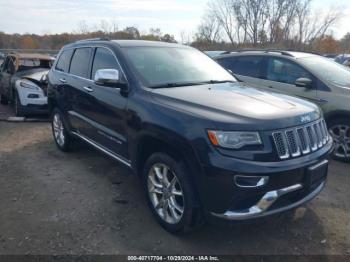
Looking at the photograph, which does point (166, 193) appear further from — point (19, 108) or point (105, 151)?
point (19, 108)

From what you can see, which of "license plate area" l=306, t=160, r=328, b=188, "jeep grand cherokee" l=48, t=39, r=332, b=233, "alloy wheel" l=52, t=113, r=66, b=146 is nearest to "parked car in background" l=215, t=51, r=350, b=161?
"jeep grand cherokee" l=48, t=39, r=332, b=233

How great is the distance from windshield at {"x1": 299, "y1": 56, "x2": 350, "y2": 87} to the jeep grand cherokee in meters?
2.20

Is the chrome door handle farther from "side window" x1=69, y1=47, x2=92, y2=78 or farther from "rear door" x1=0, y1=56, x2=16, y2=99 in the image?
"rear door" x1=0, y1=56, x2=16, y2=99

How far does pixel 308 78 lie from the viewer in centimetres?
625

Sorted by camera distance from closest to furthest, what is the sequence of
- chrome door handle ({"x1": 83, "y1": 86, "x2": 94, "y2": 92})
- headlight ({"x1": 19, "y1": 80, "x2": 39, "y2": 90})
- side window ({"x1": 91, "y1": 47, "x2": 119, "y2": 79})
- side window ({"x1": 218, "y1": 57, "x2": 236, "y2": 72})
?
side window ({"x1": 91, "y1": 47, "x2": 119, "y2": 79}), chrome door handle ({"x1": 83, "y1": 86, "x2": 94, "y2": 92}), side window ({"x1": 218, "y1": 57, "x2": 236, "y2": 72}), headlight ({"x1": 19, "y1": 80, "x2": 39, "y2": 90})

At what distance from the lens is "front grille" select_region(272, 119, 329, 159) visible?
3.19 meters

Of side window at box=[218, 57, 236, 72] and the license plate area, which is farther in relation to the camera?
side window at box=[218, 57, 236, 72]

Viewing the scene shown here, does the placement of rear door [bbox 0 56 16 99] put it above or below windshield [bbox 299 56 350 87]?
below

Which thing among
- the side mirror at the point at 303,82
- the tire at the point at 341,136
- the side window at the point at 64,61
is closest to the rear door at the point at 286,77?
the side mirror at the point at 303,82

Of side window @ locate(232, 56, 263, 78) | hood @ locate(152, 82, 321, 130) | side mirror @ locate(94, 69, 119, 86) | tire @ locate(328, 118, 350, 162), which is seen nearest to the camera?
hood @ locate(152, 82, 321, 130)

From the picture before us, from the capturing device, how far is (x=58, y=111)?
628 cm

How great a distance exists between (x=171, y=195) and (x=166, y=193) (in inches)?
2.8

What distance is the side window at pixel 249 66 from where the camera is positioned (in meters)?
7.06

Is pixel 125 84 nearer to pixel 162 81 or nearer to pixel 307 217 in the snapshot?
pixel 162 81
